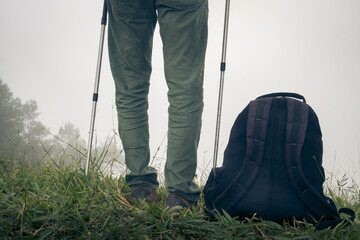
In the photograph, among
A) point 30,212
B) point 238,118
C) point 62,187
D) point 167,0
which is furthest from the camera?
point 62,187

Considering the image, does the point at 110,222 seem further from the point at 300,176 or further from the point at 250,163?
the point at 300,176

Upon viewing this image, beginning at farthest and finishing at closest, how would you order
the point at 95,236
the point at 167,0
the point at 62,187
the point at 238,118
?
1. the point at 62,187
2. the point at 238,118
3. the point at 167,0
4. the point at 95,236

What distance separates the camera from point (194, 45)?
4.91 feet

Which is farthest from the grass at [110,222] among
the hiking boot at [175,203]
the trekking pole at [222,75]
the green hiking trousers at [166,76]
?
the trekking pole at [222,75]

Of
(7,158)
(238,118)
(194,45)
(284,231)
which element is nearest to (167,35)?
(194,45)

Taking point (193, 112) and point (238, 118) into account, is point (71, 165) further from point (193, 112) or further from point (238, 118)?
point (238, 118)

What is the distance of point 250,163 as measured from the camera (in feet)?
4.98

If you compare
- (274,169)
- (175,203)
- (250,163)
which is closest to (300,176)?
(274,169)

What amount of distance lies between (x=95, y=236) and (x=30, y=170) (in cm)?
121

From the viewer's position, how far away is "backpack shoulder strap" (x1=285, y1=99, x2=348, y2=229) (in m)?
1.47

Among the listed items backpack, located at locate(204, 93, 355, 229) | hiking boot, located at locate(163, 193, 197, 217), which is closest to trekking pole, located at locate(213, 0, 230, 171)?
backpack, located at locate(204, 93, 355, 229)

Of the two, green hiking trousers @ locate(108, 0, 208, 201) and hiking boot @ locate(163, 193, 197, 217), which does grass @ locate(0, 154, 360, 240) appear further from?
green hiking trousers @ locate(108, 0, 208, 201)

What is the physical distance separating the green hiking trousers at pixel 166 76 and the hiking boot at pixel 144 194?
42 mm

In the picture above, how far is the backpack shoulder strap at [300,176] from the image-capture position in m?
1.47
